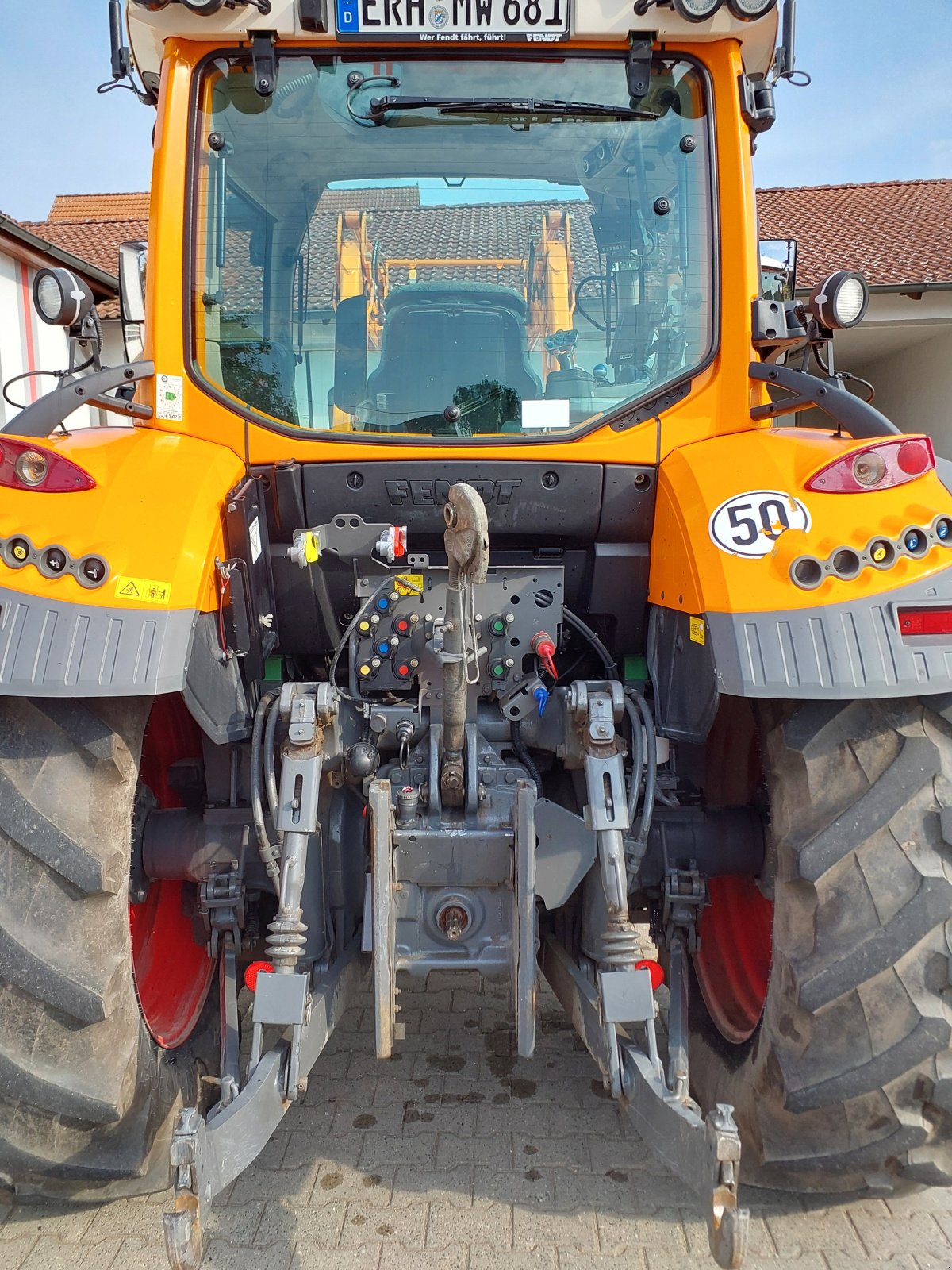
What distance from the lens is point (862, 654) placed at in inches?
74.7

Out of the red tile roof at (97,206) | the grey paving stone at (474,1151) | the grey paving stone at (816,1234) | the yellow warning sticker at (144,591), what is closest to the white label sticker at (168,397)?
the yellow warning sticker at (144,591)

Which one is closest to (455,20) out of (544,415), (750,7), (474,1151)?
(750,7)

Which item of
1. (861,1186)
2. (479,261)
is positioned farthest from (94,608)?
(861,1186)

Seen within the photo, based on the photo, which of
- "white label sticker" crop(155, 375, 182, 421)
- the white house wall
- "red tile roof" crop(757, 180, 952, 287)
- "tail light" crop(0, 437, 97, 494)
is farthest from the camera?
"red tile roof" crop(757, 180, 952, 287)

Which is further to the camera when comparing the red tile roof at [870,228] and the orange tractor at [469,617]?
the red tile roof at [870,228]

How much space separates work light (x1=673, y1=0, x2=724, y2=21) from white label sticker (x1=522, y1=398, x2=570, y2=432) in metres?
0.98

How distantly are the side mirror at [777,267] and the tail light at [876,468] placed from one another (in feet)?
2.76

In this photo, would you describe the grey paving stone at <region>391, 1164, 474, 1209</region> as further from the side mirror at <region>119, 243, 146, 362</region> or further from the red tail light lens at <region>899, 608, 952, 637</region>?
the side mirror at <region>119, 243, 146, 362</region>

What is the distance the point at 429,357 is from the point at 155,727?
4.24 ft

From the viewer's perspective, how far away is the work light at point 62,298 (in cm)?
237

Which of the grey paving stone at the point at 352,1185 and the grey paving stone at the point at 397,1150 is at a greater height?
the grey paving stone at the point at 397,1150

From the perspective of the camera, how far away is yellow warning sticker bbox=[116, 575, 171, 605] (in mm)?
1962

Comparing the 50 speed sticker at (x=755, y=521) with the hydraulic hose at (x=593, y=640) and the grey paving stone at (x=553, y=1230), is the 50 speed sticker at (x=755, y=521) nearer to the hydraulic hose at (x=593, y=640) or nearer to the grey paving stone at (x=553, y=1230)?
the hydraulic hose at (x=593, y=640)

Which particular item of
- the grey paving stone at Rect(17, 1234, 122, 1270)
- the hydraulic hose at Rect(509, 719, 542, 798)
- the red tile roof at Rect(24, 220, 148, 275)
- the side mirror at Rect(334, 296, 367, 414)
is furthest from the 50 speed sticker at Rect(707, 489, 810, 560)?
the red tile roof at Rect(24, 220, 148, 275)
